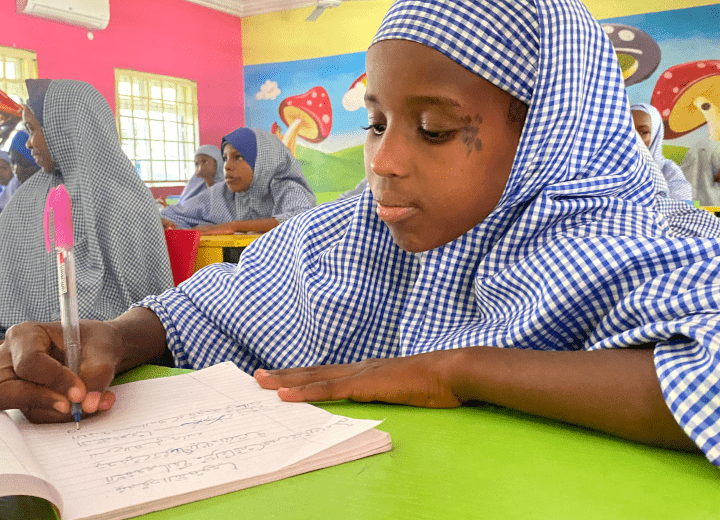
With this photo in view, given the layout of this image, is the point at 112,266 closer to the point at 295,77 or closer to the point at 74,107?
the point at 74,107

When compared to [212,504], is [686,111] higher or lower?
higher

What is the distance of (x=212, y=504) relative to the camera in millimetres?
458

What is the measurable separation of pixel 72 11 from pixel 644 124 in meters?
5.62

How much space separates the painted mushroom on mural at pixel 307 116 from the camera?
8.80 metres

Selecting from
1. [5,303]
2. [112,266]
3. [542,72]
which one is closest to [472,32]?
[542,72]

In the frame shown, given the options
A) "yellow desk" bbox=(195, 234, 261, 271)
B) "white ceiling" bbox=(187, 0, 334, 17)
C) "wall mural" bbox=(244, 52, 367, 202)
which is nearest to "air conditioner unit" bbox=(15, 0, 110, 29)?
"white ceiling" bbox=(187, 0, 334, 17)

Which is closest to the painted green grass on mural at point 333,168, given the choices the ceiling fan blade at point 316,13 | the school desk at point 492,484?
the ceiling fan blade at point 316,13

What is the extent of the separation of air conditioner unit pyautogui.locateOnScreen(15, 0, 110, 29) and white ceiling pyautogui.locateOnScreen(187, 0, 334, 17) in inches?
86.7

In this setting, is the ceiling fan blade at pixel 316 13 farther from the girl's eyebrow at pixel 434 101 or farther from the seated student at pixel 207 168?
the girl's eyebrow at pixel 434 101

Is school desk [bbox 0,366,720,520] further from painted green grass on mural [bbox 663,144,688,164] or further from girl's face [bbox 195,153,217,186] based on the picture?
painted green grass on mural [bbox 663,144,688,164]

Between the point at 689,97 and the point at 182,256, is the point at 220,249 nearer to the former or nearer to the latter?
the point at 182,256

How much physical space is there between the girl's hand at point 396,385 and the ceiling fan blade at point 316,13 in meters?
7.69

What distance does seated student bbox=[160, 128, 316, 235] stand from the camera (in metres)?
4.89

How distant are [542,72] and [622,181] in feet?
0.54
